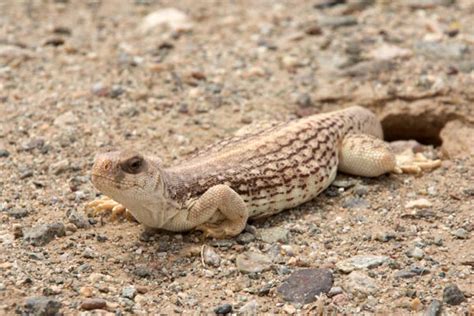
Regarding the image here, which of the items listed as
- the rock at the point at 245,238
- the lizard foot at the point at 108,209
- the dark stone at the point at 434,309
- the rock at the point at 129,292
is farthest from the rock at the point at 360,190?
the rock at the point at 129,292

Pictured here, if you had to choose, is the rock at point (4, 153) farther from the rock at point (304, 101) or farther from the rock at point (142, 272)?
the rock at point (304, 101)

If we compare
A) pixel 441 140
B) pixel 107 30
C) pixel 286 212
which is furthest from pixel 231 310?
pixel 107 30

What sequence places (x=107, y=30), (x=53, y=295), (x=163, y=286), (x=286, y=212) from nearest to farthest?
(x=53, y=295) < (x=163, y=286) < (x=286, y=212) < (x=107, y=30)

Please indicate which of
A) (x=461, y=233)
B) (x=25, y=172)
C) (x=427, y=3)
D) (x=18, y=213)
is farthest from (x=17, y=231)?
(x=427, y=3)

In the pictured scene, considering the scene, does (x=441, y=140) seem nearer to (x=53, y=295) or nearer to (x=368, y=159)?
(x=368, y=159)

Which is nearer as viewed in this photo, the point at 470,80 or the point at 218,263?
the point at 218,263

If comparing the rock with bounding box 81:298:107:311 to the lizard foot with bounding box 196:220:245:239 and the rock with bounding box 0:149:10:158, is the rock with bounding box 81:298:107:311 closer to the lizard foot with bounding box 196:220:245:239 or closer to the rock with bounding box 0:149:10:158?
the lizard foot with bounding box 196:220:245:239

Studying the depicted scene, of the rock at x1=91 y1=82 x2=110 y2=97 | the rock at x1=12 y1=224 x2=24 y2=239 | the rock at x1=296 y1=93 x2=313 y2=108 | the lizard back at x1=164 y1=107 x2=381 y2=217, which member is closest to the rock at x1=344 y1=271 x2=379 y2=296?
the lizard back at x1=164 y1=107 x2=381 y2=217
